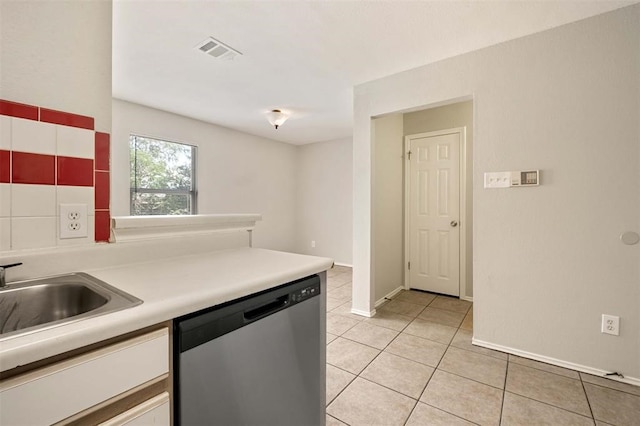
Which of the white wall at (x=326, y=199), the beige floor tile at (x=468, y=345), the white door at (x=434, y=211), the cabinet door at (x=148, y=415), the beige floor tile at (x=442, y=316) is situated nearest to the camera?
the cabinet door at (x=148, y=415)

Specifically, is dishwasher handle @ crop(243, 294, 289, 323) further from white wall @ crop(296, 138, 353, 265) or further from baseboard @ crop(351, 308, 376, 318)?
white wall @ crop(296, 138, 353, 265)

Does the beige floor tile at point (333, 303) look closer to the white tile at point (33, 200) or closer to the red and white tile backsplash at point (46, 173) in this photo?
the red and white tile backsplash at point (46, 173)

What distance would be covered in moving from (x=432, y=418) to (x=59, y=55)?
242 centimetres

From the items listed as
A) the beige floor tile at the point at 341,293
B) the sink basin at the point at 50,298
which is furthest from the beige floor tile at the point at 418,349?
the sink basin at the point at 50,298

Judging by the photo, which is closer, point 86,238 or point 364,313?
point 86,238

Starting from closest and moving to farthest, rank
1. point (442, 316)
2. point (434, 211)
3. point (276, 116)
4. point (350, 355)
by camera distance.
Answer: point (350, 355) < point (442, 316) < point (434, 211) < point (276, 116)

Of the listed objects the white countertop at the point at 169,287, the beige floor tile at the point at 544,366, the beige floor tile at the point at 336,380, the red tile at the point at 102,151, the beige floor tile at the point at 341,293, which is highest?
the red tile at the point at 102,151

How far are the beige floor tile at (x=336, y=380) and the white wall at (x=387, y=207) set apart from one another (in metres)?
1.14

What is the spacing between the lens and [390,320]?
2797mm

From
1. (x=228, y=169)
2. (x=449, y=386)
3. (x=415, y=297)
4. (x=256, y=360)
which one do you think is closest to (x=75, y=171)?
(x=256, y=360)

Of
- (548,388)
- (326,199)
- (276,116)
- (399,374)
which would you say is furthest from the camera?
(326,199)

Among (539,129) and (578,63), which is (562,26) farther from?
(539,129)

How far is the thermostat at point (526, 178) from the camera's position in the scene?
2074 mm

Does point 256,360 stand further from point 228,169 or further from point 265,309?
point 228,169
